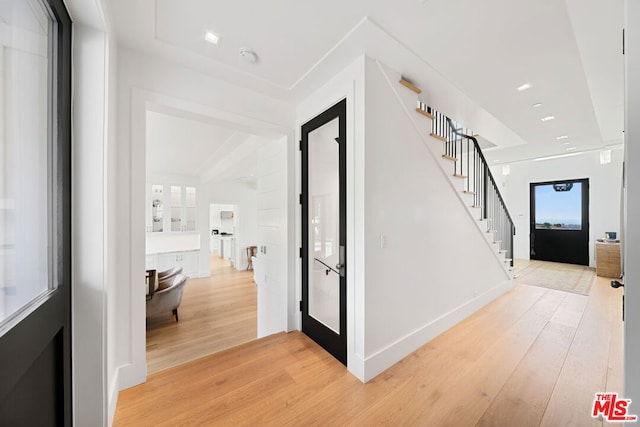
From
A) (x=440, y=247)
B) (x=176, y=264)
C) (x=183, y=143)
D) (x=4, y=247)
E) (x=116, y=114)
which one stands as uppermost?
(x=183, y=143)

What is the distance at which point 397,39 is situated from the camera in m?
1.85

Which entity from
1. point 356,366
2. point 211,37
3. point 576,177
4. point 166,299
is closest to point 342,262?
point 356,366

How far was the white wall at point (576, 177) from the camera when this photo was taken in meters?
5.69

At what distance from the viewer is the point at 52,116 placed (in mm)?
1195

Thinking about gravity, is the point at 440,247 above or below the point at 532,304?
above

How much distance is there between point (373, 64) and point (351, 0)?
624 mm

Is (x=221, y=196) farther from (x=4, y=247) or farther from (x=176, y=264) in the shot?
(x=4, y=247)

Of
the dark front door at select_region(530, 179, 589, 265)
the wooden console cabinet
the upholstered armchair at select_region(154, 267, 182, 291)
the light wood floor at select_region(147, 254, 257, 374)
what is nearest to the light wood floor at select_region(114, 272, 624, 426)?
the light wood floor at select_region(147, 254, 257, 374)

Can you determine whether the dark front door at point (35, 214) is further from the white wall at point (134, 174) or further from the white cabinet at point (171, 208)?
the white cabinet at point (171, 208)

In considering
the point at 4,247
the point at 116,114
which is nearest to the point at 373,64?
the point at 116,114

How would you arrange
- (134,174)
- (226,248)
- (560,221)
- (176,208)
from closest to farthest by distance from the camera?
(134,174) < (560,221) < (176,208) < (226,248)

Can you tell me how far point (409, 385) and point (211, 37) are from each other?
3035mm

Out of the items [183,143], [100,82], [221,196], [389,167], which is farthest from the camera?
[221,196]

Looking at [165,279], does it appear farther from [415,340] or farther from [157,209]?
[415,340]
